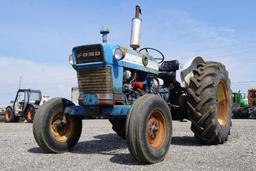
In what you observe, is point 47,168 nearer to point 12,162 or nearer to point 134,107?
point 12,162

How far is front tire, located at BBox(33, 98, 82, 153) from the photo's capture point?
6309mm

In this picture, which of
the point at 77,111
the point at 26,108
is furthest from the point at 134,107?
the point at 26,108

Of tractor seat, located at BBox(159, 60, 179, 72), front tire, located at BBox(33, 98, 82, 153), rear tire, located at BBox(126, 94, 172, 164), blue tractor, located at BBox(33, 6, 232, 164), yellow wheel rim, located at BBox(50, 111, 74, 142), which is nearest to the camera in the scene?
rear tire, located at BBox(126, 94, 172, 164)

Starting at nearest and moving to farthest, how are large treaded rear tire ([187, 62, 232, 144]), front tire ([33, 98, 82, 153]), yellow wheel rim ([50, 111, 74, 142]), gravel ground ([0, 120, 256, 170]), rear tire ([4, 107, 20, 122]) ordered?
gravel ground ([0, 120, 256, 170]) → front tire ([33, 98, 82, 153]) → yellow wheel rim ([50, 111, 74, 142]) → large treaded rear tire ([187, 62, 232, 144]) → rear tire ([4, 107, 20, 122])

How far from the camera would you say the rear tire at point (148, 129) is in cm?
525

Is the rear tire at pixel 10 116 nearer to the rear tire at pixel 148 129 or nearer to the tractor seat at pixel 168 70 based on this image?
the tractor seat at pixel 168 70

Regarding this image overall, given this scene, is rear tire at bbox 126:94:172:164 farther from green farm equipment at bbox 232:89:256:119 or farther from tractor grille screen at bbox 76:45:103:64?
green farm equipment at bbox 232:89:256:119

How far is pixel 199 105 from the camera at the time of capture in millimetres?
7023

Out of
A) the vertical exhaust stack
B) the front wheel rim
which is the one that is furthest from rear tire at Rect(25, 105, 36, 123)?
the front wheel rim

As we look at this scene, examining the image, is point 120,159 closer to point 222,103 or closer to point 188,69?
point 188,69

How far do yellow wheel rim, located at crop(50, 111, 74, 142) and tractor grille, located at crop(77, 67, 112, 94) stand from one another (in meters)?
0.70

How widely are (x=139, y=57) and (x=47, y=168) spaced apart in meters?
2.87

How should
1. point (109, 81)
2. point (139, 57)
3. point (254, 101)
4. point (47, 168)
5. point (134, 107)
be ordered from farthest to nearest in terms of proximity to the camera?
point (254, 101)
point (139, 57)
point (109, 81)
point (134, 107)
point (47, 168)

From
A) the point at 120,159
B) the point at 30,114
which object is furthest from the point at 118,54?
the point at 30,114
